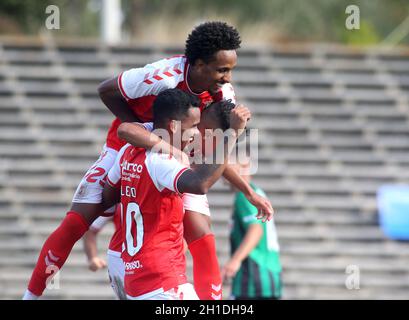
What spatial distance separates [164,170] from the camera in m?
4.85

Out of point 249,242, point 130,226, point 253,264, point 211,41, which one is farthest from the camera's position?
point 253,264

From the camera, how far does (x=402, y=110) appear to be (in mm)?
13195

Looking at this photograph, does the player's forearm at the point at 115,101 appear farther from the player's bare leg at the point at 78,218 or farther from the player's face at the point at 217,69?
the player's face at the point at 217,69

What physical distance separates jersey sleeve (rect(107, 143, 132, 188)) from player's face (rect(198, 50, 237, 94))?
605 mm

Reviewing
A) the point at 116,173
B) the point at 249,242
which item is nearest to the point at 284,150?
the point at 249,242

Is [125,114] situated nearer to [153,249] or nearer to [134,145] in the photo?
[134,145]

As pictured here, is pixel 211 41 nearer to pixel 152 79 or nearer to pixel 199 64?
pixel 199 64

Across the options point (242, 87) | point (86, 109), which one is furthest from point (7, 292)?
point (242, 87)

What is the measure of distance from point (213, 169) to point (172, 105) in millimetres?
452

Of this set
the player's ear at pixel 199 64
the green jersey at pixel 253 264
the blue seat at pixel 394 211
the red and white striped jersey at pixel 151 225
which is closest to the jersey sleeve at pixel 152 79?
the player's ear at pixel 199 64

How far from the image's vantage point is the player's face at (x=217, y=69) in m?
5.18

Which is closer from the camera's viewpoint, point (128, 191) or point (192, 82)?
point (128, 191)

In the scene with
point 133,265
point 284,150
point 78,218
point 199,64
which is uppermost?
point 199,64

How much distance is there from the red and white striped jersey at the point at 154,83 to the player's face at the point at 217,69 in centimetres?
12
